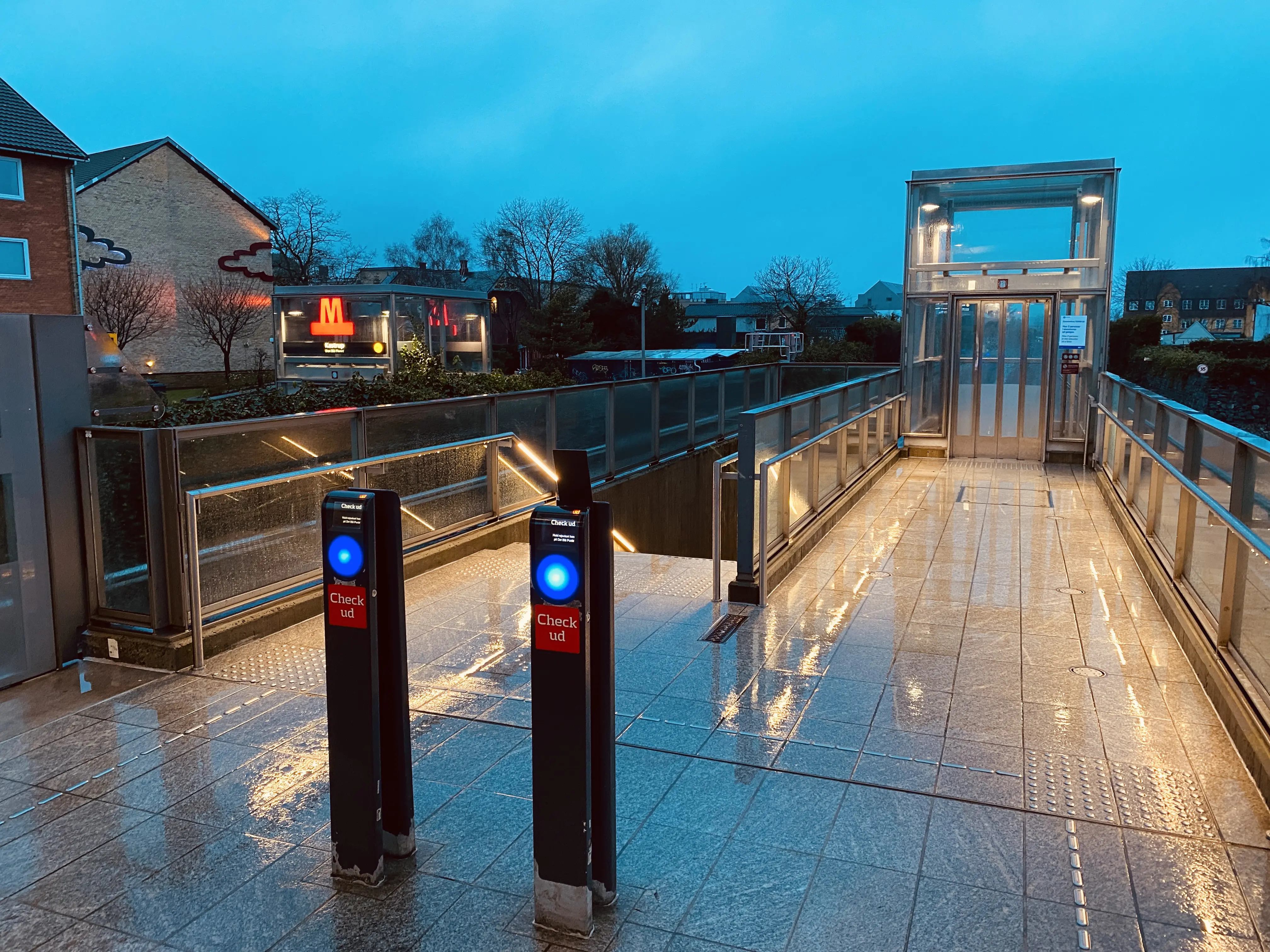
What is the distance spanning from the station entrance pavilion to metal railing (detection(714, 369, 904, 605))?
3.10 m

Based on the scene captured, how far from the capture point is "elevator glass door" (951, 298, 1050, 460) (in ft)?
47.5

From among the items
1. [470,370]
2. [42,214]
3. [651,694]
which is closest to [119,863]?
[651,694]

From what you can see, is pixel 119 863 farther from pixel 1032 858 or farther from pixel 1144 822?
pixel 1144 822

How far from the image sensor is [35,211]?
96.9ft

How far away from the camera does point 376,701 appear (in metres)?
3.24

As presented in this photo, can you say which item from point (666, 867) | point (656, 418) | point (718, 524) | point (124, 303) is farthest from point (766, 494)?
point (124, 303)

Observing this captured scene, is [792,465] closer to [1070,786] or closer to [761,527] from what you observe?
[761,527]

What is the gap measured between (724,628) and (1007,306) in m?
10.3

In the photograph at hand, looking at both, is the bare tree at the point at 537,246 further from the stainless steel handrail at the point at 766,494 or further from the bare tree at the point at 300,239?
the stainless steel handrail at the point at 766,494

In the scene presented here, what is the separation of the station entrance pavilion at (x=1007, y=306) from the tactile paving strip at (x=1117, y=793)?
35.7 ft

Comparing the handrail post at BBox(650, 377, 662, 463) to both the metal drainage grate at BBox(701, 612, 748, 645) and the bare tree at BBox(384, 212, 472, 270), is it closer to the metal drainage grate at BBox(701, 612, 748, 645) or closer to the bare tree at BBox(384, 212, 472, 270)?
the metal drainage grate at BBox(701, 612, 748, 645)

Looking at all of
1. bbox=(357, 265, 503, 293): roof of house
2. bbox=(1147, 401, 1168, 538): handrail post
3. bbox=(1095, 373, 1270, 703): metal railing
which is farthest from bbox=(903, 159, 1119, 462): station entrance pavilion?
bbox=(357, 265, 503, 293): roof of house

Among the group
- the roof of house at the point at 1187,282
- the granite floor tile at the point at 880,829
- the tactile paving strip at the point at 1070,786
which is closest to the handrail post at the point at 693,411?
the tactile paving strip at the point at 1070,786

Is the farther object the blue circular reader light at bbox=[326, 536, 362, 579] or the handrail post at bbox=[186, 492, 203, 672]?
the handrail post at bbox=[186, 492, 203, 672]
